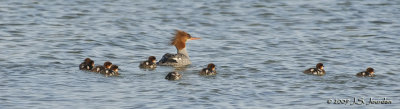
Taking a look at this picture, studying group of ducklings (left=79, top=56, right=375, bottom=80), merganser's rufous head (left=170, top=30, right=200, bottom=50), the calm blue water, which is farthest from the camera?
merganser's rufous head (left=170, top=30, right=200, bottom=50)

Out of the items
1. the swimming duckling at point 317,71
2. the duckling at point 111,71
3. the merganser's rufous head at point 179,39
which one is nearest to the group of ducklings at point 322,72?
the swimming duckling at point 317,71

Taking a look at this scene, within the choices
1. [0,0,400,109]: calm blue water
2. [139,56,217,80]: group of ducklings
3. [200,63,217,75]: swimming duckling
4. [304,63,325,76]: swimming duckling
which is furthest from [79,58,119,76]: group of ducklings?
[304,63,325,76]: swimming duckling

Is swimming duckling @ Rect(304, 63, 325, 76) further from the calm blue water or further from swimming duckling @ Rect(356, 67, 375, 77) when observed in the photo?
swimming duckling @ Rect(356, 67, 375, 77)

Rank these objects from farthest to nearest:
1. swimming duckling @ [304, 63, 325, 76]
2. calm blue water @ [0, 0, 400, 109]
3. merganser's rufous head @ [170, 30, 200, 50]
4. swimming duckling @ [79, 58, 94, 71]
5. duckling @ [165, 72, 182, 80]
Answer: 1. merganser's rufous head @ [170, 30, 200, 50]
2. swimming duckling @ [79, 58, 94, 71]
3. swimming duckling @ [304, 63, 325, 76]
4. duckling @ [165, 72, 182, 80]
5. calm blue water @ [0, 0, 400, 109]

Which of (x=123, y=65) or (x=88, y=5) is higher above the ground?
(x=88, y=5)

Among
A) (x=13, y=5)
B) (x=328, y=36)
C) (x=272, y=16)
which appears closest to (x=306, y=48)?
(x=328, y=36)

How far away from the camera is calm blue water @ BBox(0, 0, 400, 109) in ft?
32.6

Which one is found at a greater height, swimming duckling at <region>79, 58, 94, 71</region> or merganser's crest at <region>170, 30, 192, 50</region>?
merganser's crest at <region>170, 30, 192, 50</region>

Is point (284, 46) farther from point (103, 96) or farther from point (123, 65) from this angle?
point (103, 96)

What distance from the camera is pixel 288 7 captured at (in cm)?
2166

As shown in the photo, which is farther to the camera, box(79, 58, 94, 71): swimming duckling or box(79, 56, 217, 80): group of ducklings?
box(79, 58, 94, 71): swimming duckling

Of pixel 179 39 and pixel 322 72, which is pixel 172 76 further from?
pixel 179 39

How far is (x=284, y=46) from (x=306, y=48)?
1.63 ft

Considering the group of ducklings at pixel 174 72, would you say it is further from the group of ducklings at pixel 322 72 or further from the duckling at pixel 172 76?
the group of ducklings at pixel 322 72
